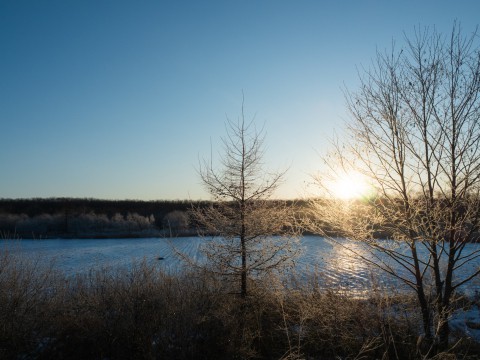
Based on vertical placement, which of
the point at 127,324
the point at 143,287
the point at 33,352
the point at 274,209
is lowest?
the point at 33,352

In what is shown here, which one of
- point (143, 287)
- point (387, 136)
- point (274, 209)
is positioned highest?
point (387, 136)

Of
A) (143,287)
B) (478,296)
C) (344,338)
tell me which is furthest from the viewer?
(478,296)

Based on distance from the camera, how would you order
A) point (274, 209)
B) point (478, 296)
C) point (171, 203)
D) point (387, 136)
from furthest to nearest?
point (171, 203) → point (478, 296) → point (274, 209) → point (387, 136)

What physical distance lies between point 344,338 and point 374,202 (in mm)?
3094

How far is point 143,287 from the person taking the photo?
9008mm

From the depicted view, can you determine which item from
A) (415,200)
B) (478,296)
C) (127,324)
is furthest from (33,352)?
(478,296)

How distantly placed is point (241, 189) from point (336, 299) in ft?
12.3

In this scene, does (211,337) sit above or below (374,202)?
below

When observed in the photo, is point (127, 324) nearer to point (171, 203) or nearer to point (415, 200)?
point (415, 200)

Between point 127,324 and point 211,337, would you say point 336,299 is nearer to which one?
point 211,337

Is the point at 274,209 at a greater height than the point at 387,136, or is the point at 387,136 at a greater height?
the point at 387,136

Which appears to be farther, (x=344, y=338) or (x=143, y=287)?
(x=143, y=287)

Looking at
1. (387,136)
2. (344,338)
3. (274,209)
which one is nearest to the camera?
(387,136)

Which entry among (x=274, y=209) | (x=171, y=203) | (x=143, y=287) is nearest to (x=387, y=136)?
(x=274, y=209)
